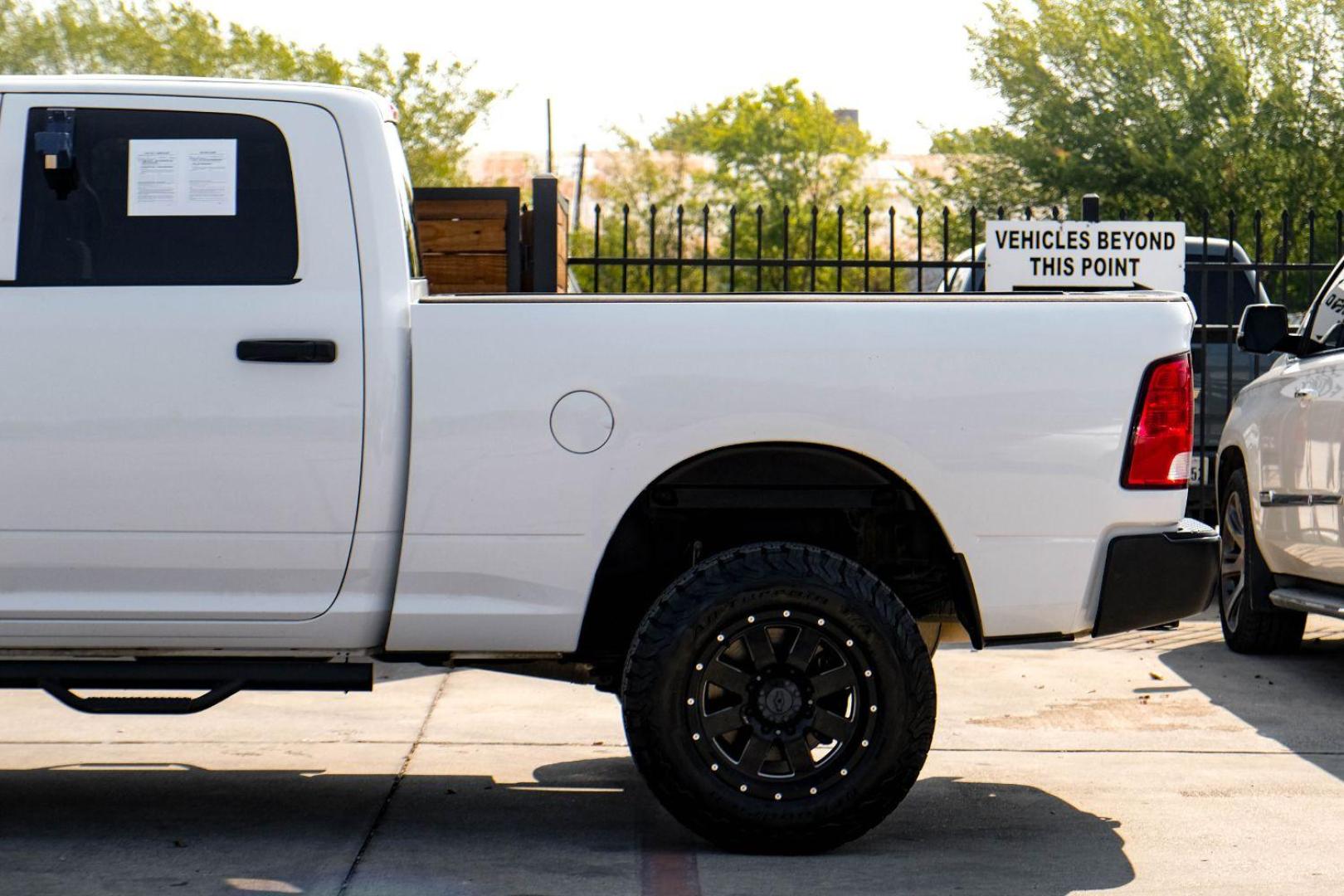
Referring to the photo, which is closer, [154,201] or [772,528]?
[154,201]

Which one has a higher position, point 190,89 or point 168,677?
point 190,89

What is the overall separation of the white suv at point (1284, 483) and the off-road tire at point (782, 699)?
2822 mm

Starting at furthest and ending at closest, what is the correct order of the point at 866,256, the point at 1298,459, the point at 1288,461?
the point at 866,256, the point at 1288,461, the point at 1298,459

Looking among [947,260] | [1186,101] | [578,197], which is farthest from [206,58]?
[947,260]

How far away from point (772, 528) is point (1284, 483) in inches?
126

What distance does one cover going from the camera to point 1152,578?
4676 mm

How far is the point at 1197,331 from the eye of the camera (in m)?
11.3

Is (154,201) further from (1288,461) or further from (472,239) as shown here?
(1288,461)

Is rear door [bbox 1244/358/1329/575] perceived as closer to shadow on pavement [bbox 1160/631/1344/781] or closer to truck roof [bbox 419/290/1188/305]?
shadow on pavement [bbox 1160/631/1344/781]

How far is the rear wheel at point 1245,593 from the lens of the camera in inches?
311

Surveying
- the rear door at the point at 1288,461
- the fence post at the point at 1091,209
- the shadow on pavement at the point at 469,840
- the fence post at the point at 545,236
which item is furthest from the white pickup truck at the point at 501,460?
the fence post at the point at 1091,209

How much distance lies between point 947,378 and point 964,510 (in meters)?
0.36

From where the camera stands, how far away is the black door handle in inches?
180

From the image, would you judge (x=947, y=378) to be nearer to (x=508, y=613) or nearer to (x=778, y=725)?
(x=778, y=725)
